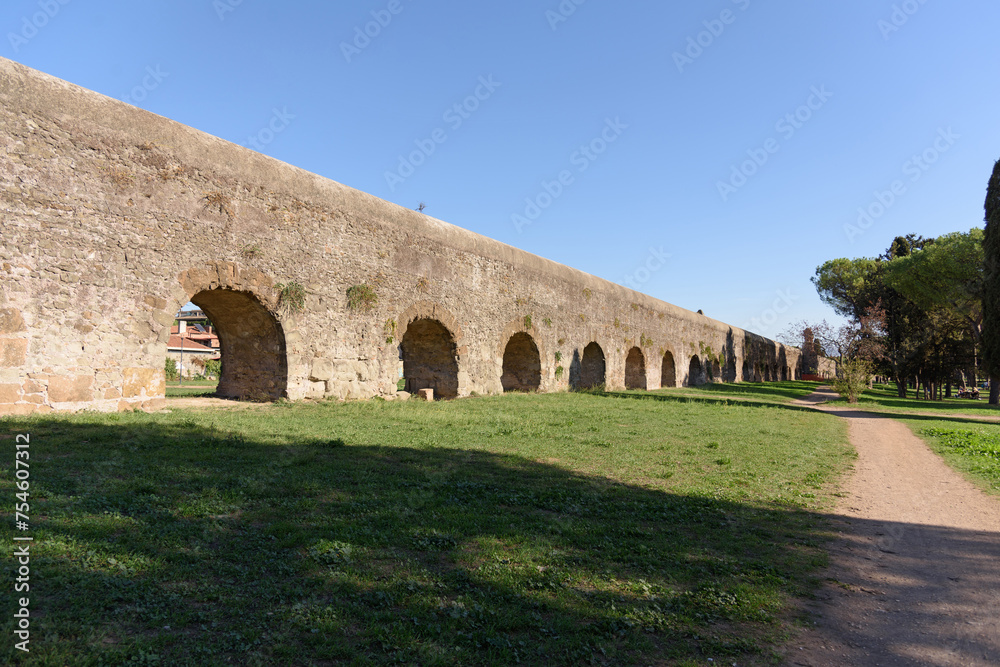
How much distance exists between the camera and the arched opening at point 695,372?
101ft

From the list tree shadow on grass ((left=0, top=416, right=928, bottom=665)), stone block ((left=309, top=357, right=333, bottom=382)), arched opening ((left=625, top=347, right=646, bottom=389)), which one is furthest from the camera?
arched opening ((left=625, top=347, right=646, bottom=389))

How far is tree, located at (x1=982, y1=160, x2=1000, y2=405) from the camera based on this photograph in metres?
15.1

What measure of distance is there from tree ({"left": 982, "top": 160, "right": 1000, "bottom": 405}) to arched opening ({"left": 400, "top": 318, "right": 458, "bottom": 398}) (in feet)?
48.9

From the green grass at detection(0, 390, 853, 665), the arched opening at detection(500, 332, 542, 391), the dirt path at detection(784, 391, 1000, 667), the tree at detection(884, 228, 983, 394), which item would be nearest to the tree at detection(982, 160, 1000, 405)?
the tree at detection(884, 228, 983, 394)

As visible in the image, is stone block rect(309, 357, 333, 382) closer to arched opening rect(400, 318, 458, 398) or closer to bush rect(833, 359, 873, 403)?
arched opening rect(400, 318, 458, 398)

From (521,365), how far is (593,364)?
14.0 feet

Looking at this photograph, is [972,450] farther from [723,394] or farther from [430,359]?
[723,394]

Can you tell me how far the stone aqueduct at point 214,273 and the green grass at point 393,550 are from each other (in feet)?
5.54

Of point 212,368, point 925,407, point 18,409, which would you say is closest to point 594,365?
point 925,407

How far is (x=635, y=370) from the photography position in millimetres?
24625

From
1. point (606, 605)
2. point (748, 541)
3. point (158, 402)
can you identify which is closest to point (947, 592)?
point (748, 541)

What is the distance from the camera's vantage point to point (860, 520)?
16.1 feet

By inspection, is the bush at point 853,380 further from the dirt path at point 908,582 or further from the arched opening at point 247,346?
the arched opening at point 247,346

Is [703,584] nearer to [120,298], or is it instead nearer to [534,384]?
[120,298]
